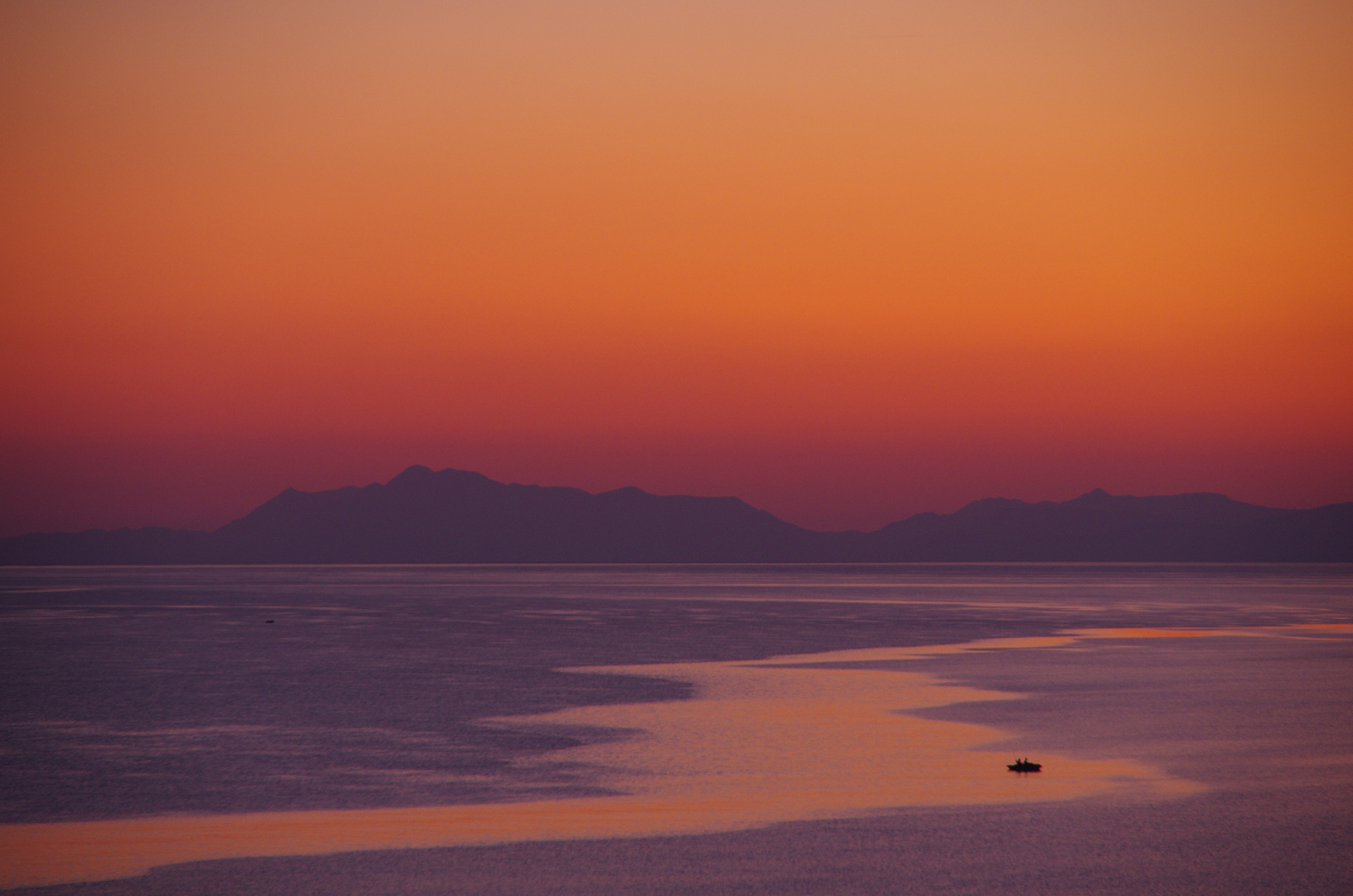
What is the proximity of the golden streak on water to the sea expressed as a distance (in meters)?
0.06

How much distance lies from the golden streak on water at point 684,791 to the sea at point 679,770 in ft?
0.19

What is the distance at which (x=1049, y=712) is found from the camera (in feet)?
67.5

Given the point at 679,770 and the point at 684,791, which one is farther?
the point at 679,770

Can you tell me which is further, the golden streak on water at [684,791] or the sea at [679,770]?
the golden streak on water at [684,791]

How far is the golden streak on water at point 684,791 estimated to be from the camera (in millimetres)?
11742

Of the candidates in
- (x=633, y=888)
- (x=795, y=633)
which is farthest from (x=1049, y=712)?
(x=795, y=633)

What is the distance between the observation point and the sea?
10.8m

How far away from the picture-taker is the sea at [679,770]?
35.4 feet

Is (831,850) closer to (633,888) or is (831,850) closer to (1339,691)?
(633,888)

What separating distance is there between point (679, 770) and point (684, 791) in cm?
138

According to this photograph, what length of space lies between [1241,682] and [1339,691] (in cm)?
210

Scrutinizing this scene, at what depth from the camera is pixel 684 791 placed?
1417 centimetres

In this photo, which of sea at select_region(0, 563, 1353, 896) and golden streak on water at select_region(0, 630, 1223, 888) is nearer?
sea at select_region(0, 563, 1353, 896)

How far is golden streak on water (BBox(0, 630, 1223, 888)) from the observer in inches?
462
